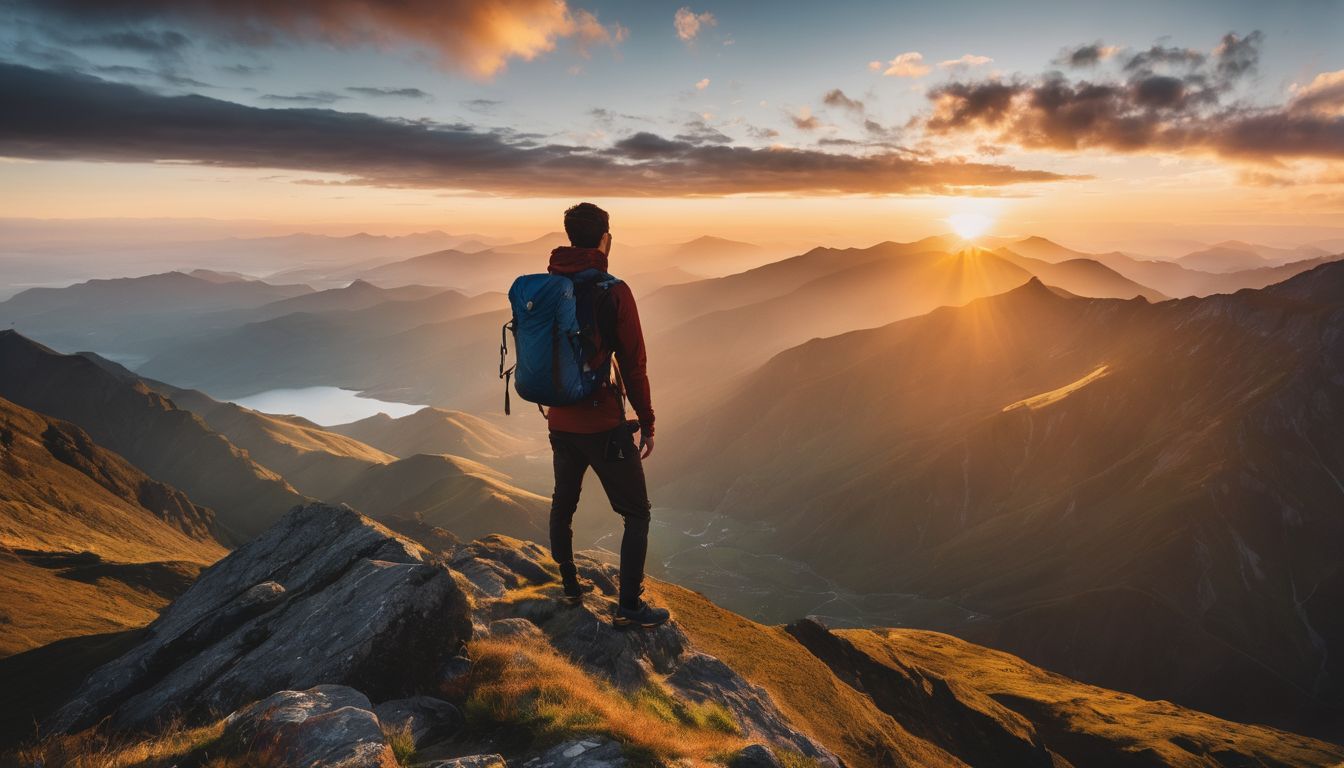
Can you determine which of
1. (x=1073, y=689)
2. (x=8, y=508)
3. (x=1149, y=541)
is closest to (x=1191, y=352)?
(x=1149, y=541)

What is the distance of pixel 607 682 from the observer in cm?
1102

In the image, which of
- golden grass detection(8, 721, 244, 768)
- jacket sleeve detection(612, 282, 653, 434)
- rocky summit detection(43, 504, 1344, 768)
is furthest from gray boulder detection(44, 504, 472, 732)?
jacket sleeve detection(612, 282, 653, 434)

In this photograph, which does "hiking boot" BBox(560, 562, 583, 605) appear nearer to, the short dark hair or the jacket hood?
the jacket hood

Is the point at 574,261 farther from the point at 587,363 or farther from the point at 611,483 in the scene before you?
the point at 611,483

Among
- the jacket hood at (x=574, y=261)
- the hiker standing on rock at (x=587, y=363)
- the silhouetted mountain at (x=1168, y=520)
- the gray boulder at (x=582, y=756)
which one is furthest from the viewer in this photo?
the silhouetted mountain at (x=1168, y=520)

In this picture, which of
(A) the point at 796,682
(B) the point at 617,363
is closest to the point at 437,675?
(B) the point at 617,363

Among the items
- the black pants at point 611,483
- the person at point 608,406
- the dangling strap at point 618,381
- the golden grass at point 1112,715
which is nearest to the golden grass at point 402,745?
the black pants at point 611,483

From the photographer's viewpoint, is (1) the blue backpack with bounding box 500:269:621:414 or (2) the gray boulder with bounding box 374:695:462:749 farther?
(1) the blue backpack with bounding box 500:269:621:414

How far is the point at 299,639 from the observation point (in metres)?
10.8

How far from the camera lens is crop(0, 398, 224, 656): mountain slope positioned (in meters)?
49.9

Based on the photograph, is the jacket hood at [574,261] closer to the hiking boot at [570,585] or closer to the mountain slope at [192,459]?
the hiking boot at [570,585]

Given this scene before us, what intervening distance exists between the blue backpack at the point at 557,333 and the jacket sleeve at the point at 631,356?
1.02ft

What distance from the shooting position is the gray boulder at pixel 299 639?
31.7 ft

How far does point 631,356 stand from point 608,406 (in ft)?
2.71
